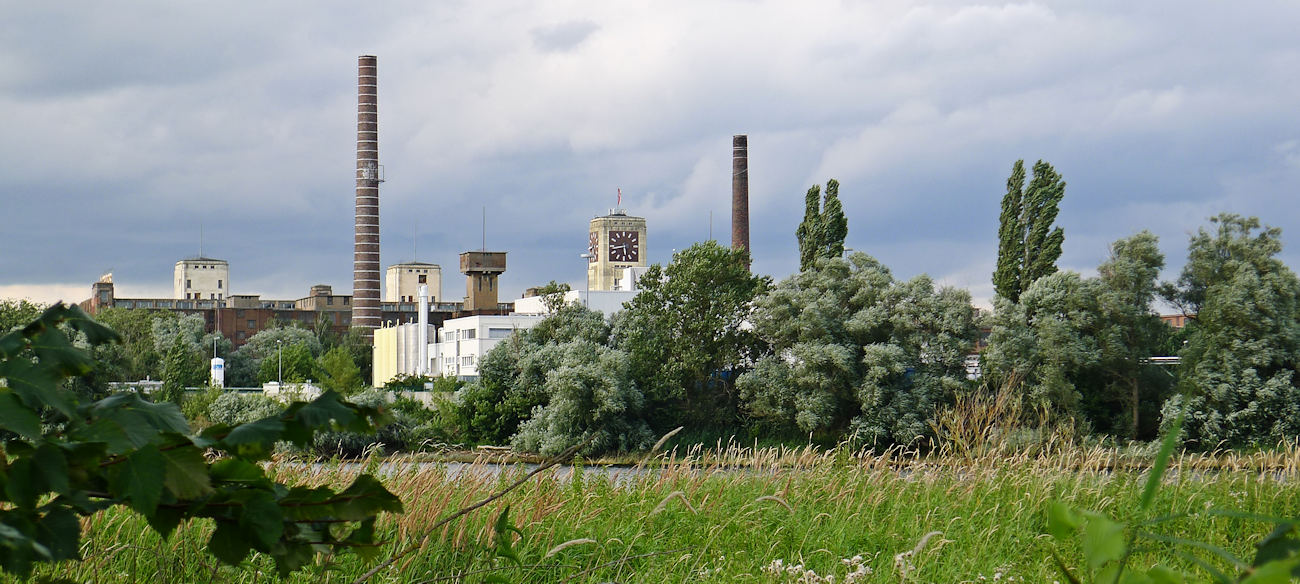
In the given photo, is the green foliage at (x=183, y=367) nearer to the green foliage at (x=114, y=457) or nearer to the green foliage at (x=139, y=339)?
the green foliage at (x=139, y=339)

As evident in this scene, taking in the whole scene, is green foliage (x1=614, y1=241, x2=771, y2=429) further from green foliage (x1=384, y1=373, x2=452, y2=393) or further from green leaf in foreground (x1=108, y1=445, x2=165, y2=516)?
green leaf in foreground (x1=108, y1=445, x2=165, y2=516)

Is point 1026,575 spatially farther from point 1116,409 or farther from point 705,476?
point 1116,409

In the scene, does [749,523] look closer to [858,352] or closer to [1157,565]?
[1157,565]

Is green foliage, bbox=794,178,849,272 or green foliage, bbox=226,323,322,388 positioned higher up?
green foliage, bbox=794,178,849,272

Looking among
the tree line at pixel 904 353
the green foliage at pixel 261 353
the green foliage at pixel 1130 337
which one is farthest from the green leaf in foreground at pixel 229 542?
the green foliage at pixel 261 353

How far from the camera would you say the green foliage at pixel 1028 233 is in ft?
133

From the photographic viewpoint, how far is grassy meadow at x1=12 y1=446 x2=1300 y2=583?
618 cm

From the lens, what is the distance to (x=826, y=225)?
152ft

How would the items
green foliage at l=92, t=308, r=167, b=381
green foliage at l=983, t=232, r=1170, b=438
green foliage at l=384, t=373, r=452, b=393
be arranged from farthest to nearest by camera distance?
green foliage at l=92, t=308, r=167, b=381
green foliage at l=384, t=373, r=452, b=393
green foliage at l=983, t=232, r=1170, b=438

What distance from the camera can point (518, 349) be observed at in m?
45.1

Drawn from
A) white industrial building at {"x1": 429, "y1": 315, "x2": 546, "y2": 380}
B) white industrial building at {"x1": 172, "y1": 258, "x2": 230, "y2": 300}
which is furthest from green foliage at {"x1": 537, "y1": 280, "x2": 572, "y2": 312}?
white industrial building at {"x1": 172, "y1": 258, "x2": 230, "y2": 300}

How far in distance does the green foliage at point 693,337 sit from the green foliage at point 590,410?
1.03 m

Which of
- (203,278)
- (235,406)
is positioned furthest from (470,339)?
(203,278)

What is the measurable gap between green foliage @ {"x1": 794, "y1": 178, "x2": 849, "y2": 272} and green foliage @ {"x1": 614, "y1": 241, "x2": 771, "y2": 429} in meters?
4.62
